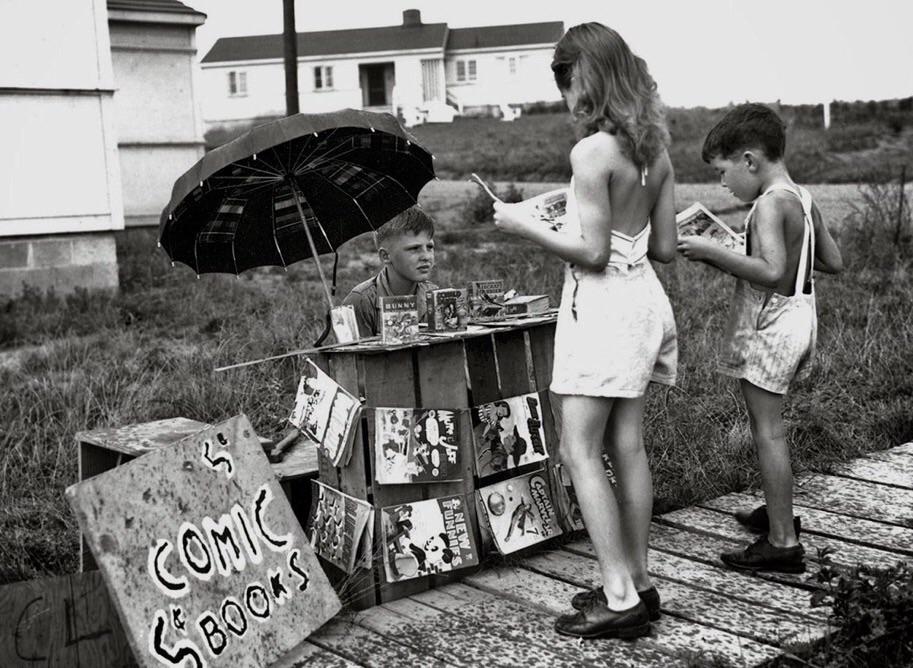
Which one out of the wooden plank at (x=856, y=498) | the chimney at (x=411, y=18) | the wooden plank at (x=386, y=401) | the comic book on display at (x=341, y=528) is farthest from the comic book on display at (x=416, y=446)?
the chimney at (x=411, y=18)

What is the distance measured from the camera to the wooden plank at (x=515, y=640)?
3318mm

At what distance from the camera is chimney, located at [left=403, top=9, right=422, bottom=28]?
5494 centimetres

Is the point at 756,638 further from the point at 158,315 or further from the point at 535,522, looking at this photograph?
the point at 158,315

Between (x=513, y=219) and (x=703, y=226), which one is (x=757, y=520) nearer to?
(x=703, y=226)

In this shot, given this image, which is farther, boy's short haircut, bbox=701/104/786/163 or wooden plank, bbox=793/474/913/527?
wooden plank, bbox=793/474/913/527

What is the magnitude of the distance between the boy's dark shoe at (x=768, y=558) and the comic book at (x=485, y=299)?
1375 millimetres

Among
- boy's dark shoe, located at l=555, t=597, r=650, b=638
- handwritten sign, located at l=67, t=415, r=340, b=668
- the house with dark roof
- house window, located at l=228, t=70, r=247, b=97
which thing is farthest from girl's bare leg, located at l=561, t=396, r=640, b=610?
house window, located at l=228, t=70, r=247, b=97

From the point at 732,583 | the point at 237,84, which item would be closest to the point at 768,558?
the point at 732,583

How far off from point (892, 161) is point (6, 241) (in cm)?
1765

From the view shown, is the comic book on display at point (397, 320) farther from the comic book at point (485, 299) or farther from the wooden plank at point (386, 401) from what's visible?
the comic book at point (485, 299)

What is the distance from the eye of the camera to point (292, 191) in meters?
4.45

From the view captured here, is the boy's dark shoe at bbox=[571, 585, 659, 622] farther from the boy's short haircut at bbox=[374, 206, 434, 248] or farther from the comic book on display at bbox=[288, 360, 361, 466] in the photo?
the boy's short haircut at bbox=[374, 206, 434, 248]

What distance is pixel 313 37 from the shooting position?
55094 mm

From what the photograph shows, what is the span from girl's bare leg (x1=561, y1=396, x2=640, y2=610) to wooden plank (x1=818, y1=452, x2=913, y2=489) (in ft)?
7.32
